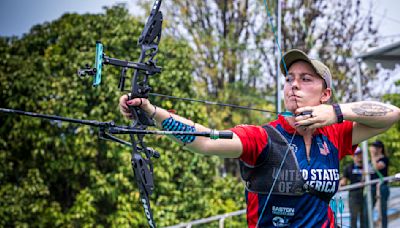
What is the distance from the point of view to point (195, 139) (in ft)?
5.94

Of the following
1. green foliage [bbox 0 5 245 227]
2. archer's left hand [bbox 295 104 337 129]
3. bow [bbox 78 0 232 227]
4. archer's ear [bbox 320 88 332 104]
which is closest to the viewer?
bow [bbox 78 0 232 227]

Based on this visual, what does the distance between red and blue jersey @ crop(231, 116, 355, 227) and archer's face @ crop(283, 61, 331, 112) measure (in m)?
0.09

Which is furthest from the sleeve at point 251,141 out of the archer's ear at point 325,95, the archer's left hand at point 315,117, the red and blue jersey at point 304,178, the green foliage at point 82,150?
the green foliage at point 82,150

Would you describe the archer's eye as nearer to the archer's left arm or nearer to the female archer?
the female archer

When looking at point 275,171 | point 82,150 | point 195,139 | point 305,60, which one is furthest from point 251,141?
point 82,150

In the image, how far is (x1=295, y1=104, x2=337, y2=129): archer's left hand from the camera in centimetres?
192

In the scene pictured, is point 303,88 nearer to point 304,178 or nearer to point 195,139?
point 304,178

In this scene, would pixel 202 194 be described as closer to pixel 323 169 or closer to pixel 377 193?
pixel 377 193

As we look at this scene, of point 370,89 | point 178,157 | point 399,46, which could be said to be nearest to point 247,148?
point 399,46

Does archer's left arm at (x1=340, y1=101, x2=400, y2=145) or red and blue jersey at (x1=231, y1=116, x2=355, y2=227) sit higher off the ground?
archer's left arm at (x1=340, y1=101, x2=400, y2=145)

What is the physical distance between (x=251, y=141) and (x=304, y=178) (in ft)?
0.79

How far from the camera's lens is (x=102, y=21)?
7.18 m

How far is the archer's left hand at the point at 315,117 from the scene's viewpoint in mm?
1918

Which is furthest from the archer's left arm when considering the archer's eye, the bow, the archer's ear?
the bow
